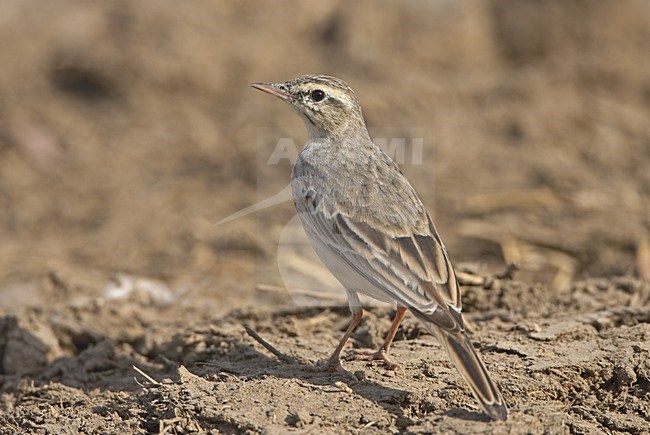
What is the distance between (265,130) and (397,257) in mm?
6420

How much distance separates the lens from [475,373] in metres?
4.55

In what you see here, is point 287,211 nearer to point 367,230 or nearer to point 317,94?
point 317,94

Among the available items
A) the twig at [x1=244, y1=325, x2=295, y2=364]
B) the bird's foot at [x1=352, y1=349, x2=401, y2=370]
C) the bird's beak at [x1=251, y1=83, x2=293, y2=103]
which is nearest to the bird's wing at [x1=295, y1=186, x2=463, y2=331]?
the bird's foot at [x1=352, y1=349, x2=401, y2=370]

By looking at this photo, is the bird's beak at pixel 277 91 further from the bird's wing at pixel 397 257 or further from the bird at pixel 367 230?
the bird's wing at pixel 397 257

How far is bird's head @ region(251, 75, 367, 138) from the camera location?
646cm

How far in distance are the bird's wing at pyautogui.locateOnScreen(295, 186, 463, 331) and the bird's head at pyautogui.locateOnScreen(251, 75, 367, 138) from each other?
870 mm

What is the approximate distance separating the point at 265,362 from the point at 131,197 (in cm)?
531

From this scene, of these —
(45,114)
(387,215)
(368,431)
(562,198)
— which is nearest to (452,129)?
(562,198)

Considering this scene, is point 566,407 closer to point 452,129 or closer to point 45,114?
point 452,129

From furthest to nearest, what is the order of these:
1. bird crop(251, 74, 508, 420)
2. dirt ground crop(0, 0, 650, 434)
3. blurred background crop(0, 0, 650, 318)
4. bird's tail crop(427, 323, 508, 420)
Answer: blurred background crop(0, 0, 650, 318)
dirt ground crop(0, 0, 650, 434)
bird crop(251, 74, 508, 420)
bird's tail crop(427, 323, 508, 420)

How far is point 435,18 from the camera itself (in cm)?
1345

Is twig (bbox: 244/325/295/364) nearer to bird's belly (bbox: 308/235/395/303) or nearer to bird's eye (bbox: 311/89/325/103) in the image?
bird's belly (bbox: 308/235/395/303)

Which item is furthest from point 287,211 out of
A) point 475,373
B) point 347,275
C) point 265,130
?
point 475,373

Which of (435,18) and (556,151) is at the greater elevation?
(435,18)
